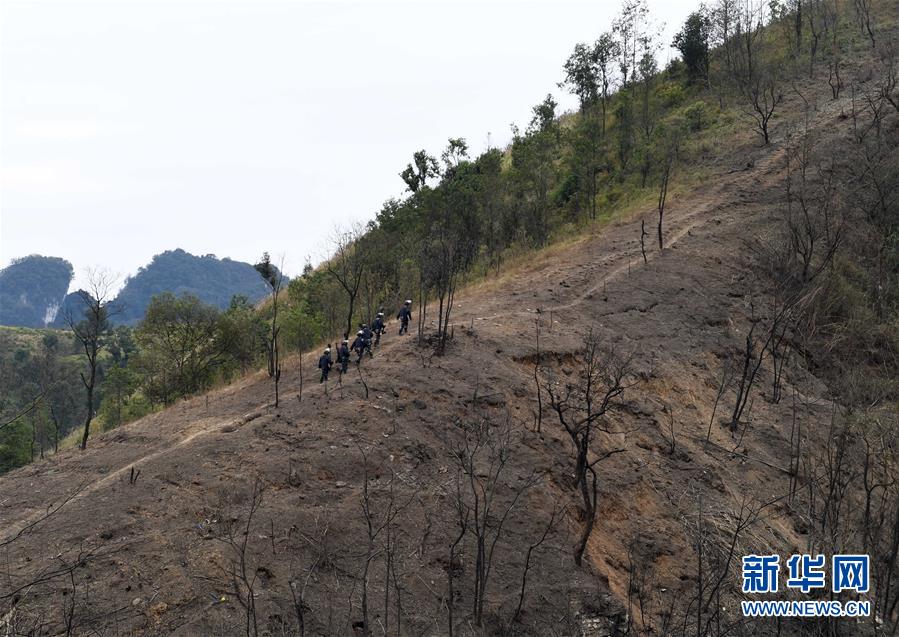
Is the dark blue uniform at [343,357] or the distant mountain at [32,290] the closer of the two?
the dark blue uniform at [343,357]

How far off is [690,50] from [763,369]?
87.3ft

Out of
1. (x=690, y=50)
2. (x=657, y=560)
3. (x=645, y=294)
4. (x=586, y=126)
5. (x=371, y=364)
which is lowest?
(x=657, y=560)

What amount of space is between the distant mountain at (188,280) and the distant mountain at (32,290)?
11086 millimetres

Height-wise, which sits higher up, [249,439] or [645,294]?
[645,294]

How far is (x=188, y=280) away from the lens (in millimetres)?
134000

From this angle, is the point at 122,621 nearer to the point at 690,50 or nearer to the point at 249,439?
the point at 249,439

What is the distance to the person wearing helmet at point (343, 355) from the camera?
15.1 meters

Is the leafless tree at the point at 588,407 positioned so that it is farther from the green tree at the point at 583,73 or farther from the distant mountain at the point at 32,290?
the distant mountain at the point at 32,290

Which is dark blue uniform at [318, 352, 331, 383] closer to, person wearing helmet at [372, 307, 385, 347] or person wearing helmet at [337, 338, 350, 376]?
person wearing helmet at [337, 338, 350, 376]

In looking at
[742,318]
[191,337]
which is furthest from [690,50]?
[191,337]

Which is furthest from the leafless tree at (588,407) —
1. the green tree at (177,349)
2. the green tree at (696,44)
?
the green tree at (696,44)

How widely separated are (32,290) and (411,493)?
135 m

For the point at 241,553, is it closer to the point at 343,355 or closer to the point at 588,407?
the point at 588,407

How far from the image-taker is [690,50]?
39500 mm
